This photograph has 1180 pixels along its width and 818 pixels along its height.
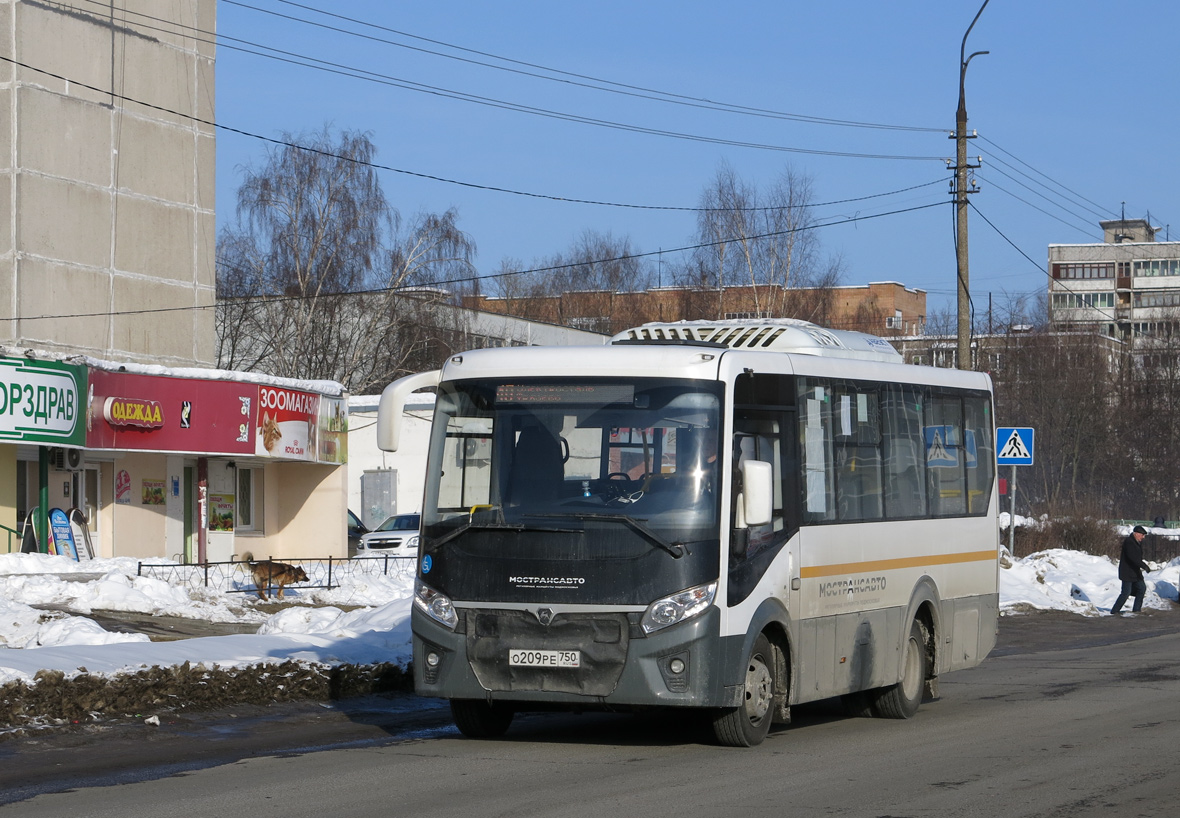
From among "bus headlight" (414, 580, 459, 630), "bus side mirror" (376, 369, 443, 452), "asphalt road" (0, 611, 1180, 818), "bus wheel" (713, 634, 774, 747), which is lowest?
"asphalt road" (0, 611, 1180, 818)

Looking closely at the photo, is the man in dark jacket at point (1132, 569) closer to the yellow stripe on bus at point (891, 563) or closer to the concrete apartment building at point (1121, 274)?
the yellow stripe on bus at point (891, 563)

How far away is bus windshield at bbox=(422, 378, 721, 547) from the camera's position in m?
9.75

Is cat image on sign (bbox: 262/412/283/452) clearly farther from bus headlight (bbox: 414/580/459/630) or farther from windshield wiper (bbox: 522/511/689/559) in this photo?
windshield wiper (bbox: 522/511/689/559)

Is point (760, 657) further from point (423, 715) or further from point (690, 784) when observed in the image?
point (423, 715)

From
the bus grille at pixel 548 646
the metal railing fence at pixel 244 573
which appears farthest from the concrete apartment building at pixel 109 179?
the bus grille at pixel 548 646

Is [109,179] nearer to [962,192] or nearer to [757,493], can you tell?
[962,192]

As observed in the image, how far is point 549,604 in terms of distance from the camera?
381 inches

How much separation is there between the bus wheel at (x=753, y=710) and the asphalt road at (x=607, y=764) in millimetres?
124

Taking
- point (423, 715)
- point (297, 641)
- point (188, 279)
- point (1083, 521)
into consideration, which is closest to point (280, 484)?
point (188, 279)

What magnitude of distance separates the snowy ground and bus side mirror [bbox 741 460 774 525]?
17.9 feet

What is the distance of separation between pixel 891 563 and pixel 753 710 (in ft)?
7.77

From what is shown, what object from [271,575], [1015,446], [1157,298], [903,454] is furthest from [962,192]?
[1157,298]

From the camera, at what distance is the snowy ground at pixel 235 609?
13359 millimetres

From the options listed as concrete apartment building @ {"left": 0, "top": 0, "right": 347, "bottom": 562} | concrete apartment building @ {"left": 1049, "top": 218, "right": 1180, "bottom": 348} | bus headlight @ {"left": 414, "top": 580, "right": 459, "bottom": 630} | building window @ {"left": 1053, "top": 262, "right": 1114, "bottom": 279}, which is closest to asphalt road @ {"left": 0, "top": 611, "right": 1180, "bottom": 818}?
bus headlight @ {"left": 414, "top": 580, "right": 459, "bottom": 630}
